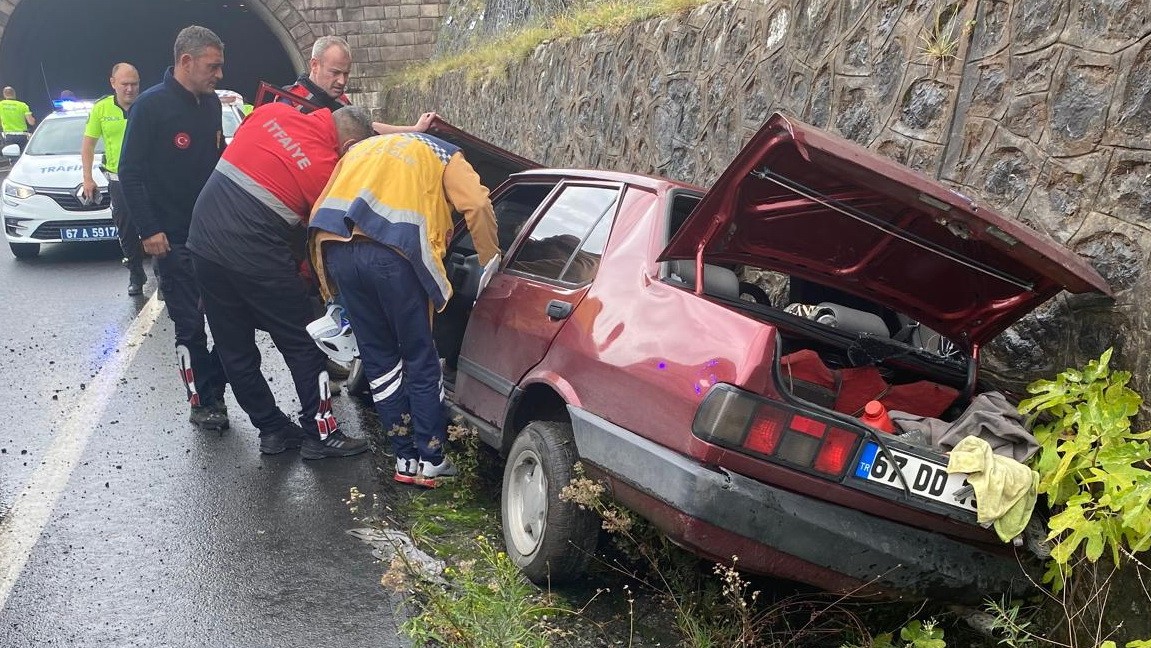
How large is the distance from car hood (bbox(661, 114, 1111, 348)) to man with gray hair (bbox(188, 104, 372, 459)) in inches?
93.7

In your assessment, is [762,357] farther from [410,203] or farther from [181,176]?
[181,176]

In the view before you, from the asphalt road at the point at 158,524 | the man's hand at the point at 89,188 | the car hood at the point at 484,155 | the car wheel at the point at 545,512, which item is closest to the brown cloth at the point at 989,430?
the car wheel at the point at 545,512

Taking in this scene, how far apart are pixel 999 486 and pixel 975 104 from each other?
2.51 m

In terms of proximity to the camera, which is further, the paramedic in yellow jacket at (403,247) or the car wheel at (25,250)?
the car wheel at (25,250)

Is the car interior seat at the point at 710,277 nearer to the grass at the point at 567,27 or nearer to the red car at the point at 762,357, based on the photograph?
the red car at the point at 762,357

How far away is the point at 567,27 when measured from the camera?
38.5 ft

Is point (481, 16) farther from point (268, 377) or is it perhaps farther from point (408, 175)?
point (408, 175)

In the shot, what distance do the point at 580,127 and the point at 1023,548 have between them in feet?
26.3

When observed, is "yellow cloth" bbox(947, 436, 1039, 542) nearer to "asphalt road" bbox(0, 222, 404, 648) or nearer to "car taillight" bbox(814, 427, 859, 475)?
"car taillight" bbox(814, 427, 859, 475)

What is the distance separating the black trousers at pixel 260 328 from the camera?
17.2 ft

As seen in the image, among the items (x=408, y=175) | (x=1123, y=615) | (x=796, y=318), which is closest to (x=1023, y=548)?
(x=1123, y=615)

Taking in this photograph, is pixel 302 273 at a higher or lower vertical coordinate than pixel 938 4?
lower

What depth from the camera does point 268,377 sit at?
7145 mm

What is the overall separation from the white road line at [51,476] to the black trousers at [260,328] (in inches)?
37.3
